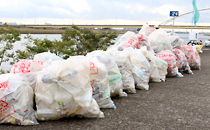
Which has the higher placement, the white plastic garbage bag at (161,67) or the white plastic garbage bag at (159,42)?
the white plastic garbage bag at (159,42)

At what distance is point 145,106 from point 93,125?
0.92 meters

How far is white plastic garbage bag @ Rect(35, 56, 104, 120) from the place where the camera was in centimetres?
233

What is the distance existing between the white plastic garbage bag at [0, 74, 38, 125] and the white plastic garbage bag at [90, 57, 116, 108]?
2.64ft

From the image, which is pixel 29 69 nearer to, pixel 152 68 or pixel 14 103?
pixel 14 103

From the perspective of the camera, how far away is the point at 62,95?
233cm

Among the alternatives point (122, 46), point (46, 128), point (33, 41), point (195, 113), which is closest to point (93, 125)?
point (46, 128)

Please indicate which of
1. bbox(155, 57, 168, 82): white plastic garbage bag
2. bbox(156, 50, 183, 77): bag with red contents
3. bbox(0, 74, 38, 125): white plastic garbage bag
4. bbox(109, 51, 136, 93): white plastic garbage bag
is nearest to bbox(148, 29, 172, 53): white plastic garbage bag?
bbox(156, 50, 183, 77): bag with red contents

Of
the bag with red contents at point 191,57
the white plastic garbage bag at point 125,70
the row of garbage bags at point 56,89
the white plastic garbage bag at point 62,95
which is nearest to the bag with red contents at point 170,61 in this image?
the bag with red contents at point 191,57

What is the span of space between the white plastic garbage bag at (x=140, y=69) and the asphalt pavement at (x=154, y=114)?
0.17 meters

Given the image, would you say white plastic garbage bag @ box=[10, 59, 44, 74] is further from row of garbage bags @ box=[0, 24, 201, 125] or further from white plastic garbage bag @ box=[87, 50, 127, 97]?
white plastic garbage bag @ box=[87, 50, 127, 97]

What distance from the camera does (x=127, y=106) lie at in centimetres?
293

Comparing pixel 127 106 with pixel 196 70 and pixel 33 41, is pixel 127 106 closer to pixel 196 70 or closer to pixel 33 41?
pixel 196 70

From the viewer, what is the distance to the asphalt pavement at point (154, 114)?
7.48 ft

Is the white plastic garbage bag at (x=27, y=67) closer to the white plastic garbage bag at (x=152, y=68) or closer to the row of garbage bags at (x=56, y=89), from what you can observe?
the row of garbage bags at (x=56, y=89)
